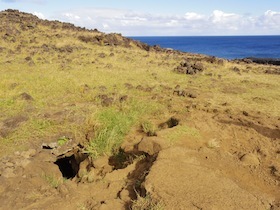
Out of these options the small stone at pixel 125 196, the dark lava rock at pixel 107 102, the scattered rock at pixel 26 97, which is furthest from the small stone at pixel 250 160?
the scattered rock at pixel 26 97

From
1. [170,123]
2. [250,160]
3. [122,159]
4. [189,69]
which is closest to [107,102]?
[170,123]

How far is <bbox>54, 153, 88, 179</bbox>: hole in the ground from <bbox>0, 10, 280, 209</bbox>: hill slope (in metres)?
0.03

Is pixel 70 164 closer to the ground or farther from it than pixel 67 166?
farther from it

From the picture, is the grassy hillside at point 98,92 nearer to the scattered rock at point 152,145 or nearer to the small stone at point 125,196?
the scattered rock at point 152,145

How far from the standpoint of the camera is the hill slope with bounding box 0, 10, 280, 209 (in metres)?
6.44

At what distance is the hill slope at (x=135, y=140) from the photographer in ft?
21.1

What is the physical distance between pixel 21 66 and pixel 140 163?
570 inches

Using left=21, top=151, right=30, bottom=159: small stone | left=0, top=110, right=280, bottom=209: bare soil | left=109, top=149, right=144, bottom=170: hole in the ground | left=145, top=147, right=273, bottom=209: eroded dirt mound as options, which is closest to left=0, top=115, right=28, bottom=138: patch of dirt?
left=21, top=151, right=30, bottom=159: small stone

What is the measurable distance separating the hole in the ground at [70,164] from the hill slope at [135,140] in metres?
0.03

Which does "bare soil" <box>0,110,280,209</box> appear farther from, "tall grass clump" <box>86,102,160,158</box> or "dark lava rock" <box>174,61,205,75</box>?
"dark lava rock" <box>174,61,205,75</box>

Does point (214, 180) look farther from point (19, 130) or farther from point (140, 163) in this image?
point (19, 130)

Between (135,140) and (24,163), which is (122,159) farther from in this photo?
(24,163)

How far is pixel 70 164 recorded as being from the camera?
10.3 metres

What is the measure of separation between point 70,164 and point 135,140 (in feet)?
8.06
